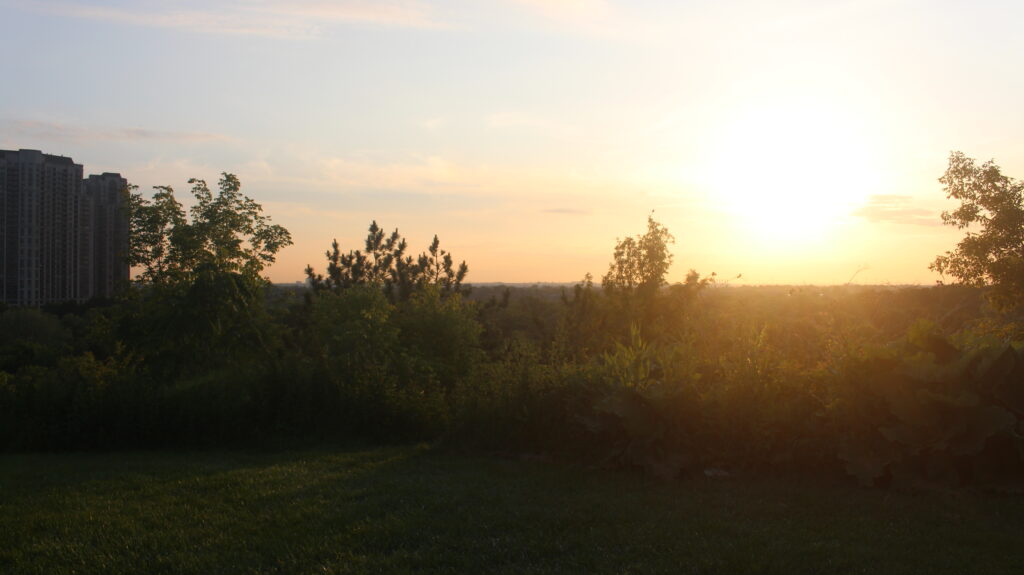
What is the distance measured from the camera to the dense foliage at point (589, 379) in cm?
694

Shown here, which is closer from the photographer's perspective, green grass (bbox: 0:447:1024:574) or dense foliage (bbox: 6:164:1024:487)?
green grass (bbox: 0:447:1024:574)

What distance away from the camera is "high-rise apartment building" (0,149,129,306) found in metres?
A: 35.2

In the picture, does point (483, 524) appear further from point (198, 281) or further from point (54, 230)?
point (54, 230)

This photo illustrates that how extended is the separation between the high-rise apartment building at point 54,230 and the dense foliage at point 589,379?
18.8m

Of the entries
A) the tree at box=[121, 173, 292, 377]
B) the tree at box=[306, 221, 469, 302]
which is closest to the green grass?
the tree at box=[121, 173, 292, 377]

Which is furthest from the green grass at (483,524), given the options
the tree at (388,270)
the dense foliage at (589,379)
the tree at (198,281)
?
the tree at (388,270)

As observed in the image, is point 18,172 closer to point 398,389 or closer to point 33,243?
point 33,243

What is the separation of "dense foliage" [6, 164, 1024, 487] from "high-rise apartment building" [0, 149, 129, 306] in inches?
740

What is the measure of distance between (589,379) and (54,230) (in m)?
37.9

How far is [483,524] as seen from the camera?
596 cm

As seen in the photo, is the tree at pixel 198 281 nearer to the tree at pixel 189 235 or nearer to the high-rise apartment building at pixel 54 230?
the tree at pixel 189 235

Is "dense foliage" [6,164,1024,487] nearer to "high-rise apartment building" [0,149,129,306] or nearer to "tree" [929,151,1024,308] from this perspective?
"tree" [929,151,1024,308]

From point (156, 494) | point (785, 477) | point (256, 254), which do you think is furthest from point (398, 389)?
point (256, 254)

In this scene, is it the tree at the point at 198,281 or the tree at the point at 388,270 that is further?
the tree at the point at 388,270
